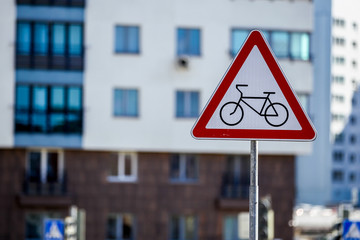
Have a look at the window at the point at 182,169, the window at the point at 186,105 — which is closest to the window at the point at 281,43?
the window at the point at 186,105

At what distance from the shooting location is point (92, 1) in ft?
103

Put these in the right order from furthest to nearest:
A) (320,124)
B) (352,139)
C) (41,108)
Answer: (352,139) → (320,124) → (41,108)

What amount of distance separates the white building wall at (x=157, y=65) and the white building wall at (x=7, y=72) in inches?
115

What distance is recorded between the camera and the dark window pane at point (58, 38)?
3106 cm

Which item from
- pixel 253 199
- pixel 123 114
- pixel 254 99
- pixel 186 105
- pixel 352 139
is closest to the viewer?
pixel 253 199

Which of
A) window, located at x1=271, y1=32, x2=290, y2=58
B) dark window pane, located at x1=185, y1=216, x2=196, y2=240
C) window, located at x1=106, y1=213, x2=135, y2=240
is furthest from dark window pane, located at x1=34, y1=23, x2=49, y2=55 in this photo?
window, located at x1=271, y1=32, x2=290, y2=58

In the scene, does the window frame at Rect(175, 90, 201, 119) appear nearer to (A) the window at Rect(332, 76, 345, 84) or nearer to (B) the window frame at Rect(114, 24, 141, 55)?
(B) the window frame at Rect(114, 24, 141, 55)

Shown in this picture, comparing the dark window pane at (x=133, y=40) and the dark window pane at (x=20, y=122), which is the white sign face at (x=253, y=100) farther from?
the dark window pane at (x=133, y=40)

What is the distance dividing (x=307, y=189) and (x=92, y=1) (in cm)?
6321

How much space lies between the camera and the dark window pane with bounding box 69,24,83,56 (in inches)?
1230

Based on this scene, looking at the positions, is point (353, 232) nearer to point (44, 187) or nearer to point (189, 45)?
point (189, 45)

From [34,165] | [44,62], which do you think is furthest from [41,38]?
[34,165]

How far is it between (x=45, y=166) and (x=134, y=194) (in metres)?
3.76

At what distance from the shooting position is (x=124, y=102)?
3156 centimetres
